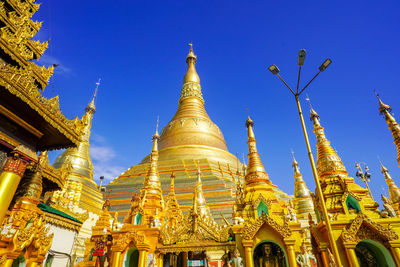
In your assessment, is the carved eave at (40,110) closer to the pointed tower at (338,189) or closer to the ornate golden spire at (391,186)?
the pointed tower at (338,189)

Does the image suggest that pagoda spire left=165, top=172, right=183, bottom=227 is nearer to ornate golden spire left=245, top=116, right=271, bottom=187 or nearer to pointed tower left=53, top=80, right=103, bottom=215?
ornate golden spire left=245, top=116, right=271, bottom=187

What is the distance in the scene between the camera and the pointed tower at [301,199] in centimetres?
1973

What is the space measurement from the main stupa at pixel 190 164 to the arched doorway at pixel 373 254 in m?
6.80

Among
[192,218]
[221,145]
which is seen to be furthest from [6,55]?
[221,145]

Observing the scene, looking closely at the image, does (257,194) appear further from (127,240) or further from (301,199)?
(301,199)

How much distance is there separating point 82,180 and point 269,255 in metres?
18.2

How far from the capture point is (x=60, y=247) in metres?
10.5

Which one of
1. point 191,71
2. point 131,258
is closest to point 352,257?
point 131,258

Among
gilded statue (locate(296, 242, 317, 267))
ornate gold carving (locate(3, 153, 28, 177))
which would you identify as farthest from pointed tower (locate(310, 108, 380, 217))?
ornate gold carving (locate(3, 153, 28, 177))

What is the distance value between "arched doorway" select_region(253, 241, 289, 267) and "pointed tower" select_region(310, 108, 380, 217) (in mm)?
2648

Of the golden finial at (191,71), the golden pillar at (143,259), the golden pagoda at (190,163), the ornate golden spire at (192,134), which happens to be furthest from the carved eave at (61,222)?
the golden finial at (191,71)

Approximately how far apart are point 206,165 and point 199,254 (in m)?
11.8

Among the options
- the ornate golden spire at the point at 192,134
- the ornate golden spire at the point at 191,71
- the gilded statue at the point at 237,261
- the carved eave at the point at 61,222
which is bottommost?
the gilded statue at the point at 237,261

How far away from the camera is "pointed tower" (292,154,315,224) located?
19.7 m
